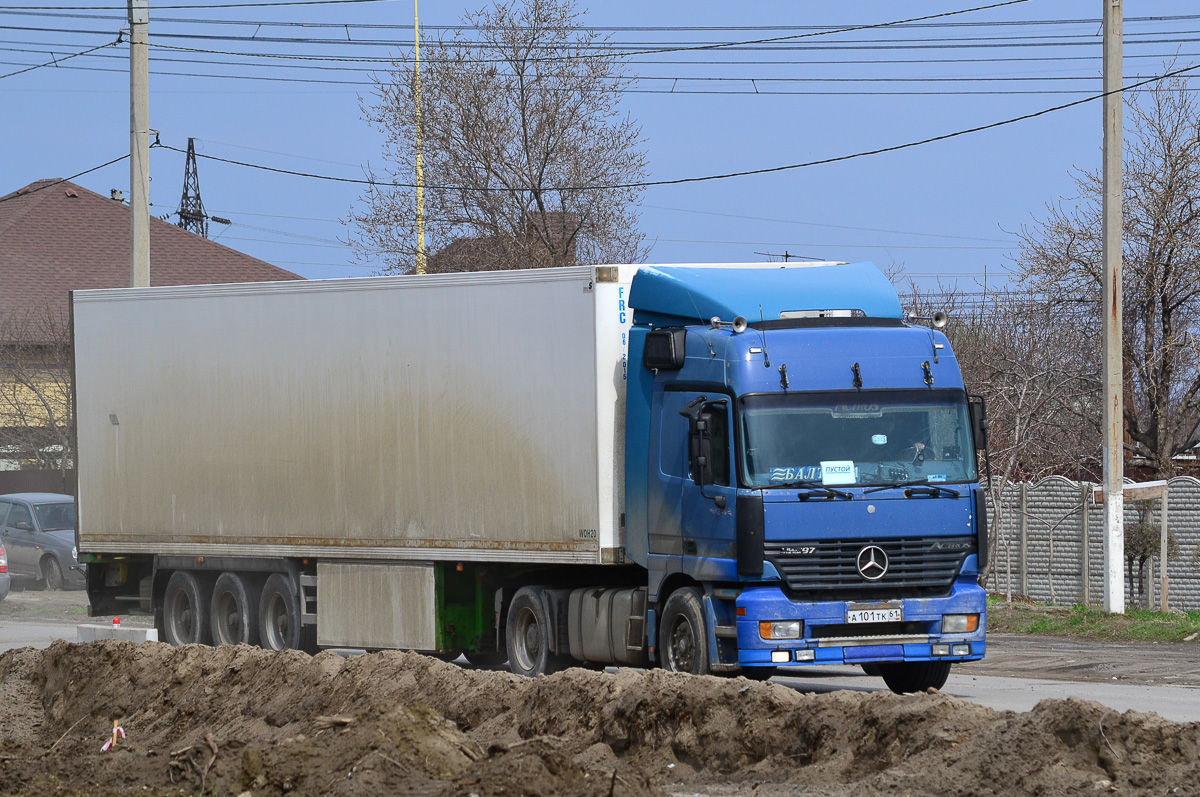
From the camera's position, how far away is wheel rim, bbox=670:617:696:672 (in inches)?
486

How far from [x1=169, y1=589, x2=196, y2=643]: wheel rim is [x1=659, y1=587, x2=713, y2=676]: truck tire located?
22.3ft

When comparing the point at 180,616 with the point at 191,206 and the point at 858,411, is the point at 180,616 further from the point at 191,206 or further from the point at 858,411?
the point at 191,206

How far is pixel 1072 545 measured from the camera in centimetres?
2269

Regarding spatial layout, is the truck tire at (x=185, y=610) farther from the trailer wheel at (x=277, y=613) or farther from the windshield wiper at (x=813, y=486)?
the windshield wiper at (x=813, y=486)

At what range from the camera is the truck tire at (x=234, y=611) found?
1655 centimetres

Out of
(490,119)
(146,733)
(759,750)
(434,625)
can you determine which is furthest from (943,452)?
(490,119)

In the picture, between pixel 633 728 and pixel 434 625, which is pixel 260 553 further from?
pixel 633 728

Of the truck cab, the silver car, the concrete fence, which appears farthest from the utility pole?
the truck cab

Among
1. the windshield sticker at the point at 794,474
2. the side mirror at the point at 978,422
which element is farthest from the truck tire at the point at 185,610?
the side mirror at the point at 978,422

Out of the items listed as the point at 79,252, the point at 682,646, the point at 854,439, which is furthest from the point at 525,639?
the point at 79,252

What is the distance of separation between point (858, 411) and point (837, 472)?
54cm

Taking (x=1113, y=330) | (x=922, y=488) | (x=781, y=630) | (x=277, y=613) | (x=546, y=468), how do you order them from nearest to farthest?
(x=781, y=630)
(x=922, y=488)
(x=546, y=468)
(x=277, y=613)
(x=1113, y=330)

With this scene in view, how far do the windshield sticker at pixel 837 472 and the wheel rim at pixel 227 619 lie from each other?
7585 mm

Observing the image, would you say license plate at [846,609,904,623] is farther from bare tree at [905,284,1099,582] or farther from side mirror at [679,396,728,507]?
bare tree at [905,284,1099,582]
